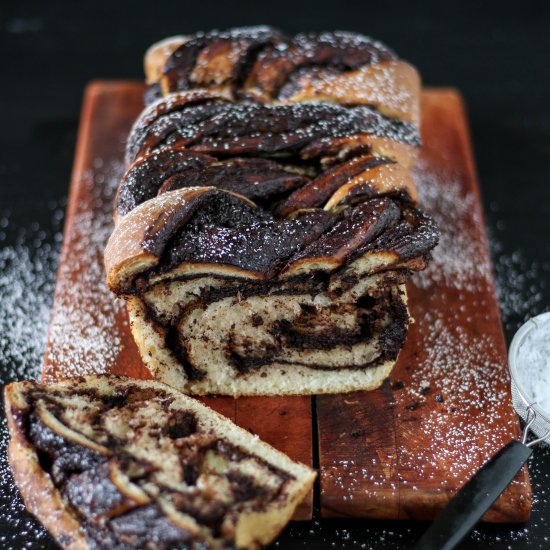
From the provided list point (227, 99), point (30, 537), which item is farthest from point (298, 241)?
point (30, 537)

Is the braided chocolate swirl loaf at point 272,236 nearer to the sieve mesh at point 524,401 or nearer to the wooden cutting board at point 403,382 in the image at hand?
the wooden cutting board at point 403,382

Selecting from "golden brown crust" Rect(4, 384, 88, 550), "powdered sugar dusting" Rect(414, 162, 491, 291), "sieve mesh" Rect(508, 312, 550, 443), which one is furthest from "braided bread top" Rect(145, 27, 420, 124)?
"golden brown crust" Rect(4, 384, 88, 550)

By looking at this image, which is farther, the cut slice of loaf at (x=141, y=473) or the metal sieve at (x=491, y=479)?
the metal sieve at (x=491, y=479)

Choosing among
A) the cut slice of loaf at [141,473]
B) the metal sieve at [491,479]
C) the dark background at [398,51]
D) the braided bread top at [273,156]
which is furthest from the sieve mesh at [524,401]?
the cut slice of loaf at [141,473]

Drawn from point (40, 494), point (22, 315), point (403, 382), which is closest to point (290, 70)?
point (403, 382)

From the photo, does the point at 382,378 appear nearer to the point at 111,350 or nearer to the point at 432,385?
the point at 432,385

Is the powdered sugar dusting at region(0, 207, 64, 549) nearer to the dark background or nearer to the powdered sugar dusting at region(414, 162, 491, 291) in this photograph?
the dark background
